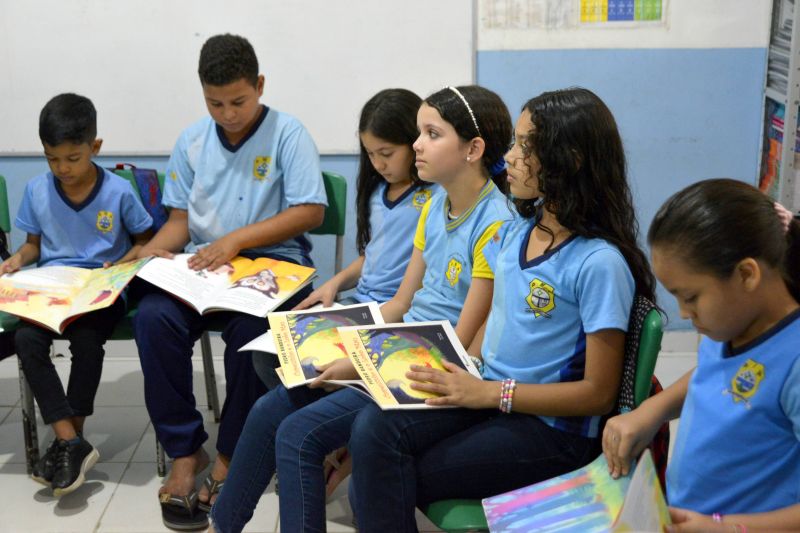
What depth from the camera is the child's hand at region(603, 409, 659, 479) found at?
144cm

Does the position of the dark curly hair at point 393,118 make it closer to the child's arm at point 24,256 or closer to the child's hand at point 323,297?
the child's hand at point 323,297

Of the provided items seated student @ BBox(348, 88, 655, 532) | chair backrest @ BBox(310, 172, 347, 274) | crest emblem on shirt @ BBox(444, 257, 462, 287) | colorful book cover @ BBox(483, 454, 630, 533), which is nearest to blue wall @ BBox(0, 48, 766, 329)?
chair backrest @ BBox(310, 172, 347, 274)

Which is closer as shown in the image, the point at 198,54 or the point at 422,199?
the point at 422,199

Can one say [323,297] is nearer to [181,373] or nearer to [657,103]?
[181,373]

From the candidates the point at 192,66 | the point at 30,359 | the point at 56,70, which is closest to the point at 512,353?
the point at 30,359

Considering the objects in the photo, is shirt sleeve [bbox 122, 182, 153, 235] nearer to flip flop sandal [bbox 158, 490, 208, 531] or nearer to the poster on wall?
flip flop sandal [bbox 158, 490, 208, 531]

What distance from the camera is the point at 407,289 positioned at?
2.21 metres

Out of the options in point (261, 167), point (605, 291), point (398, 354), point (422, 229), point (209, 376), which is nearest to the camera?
point (605, 291)

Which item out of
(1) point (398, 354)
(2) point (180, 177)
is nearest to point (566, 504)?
(1) point (398, 354)

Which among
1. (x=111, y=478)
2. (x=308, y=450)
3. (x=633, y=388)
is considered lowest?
(x=111, y=478)

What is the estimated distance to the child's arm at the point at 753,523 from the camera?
1.21 meters

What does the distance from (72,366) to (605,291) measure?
5.33ft

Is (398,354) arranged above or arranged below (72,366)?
above

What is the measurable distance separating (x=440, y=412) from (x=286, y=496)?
1.32 feet
